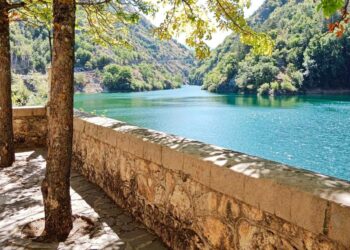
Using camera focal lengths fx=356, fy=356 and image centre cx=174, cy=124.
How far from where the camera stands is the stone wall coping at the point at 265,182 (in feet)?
5.80

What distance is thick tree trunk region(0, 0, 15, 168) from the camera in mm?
5770

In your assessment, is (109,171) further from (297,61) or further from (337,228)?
(297,61)

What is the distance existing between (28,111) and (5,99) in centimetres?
156

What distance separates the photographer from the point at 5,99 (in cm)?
601

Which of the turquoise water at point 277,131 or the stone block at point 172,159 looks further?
the turquoise water at point 277,131

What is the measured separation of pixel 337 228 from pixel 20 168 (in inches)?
217

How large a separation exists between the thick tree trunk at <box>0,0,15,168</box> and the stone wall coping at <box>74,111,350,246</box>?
3385mm

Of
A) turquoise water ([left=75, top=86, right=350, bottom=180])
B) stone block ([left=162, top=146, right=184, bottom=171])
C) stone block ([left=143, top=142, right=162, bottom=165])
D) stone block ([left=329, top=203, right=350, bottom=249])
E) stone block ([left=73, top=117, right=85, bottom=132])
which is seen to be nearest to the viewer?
stone block ([left=329, top=203, right=350, bottom=249])

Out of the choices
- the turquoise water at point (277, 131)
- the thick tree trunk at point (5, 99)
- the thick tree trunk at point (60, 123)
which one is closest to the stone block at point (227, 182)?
the thick tree trunk at point (60, 123)

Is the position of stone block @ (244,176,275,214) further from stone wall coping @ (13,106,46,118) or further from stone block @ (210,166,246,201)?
stone wall coping @ (13,106,46,118)

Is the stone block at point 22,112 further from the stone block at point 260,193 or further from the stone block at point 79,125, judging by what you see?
the stone block at point 260,193

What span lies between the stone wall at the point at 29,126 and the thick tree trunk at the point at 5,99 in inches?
53.6

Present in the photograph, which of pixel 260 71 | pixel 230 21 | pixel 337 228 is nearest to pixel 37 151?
pixel 230 21

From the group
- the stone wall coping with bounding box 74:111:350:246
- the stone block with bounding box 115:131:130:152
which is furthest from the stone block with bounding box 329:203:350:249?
the stone block with bounding box 115:131:130:152
